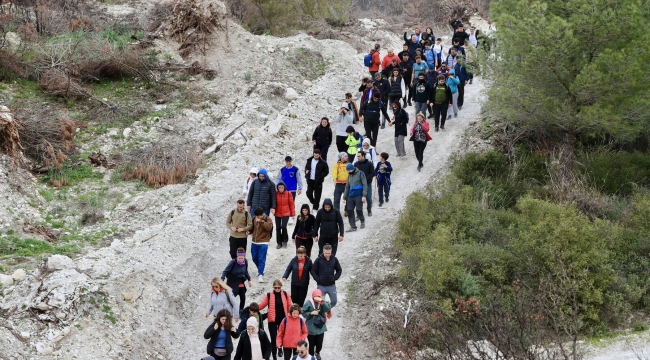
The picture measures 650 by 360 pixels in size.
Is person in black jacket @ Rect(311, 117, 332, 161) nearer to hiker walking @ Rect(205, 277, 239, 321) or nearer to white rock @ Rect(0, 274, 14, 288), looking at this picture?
hiker walking @ Rect(205, 277, 239, 321)

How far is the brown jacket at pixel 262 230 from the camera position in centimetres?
1293

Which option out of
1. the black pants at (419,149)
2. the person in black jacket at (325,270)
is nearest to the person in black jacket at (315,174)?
the black pants at (419,149)

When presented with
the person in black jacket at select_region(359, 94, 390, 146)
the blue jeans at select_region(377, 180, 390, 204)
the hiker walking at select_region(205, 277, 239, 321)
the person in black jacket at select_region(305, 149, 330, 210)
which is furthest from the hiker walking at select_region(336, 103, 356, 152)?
the hiker walking at select_region(205, 277, 239, 321)

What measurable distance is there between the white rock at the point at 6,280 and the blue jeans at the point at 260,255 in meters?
4.22

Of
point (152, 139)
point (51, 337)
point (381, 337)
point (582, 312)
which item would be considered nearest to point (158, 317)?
point (51, 337)

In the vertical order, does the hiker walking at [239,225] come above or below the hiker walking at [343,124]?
below

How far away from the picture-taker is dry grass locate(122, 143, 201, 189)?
17703 millimetres

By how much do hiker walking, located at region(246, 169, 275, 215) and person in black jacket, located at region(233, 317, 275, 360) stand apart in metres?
4.07

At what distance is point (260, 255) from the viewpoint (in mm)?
13195

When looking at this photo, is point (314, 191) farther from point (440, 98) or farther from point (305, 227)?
point (440, 98)

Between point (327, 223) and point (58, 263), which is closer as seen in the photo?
point (58, 263)

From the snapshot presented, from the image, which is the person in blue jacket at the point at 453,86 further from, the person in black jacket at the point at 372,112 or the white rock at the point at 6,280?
the white rock at the point at 6,280

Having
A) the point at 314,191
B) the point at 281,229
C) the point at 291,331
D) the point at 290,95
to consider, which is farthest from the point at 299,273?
the point at 290,95

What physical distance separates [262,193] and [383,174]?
10.9 feet
